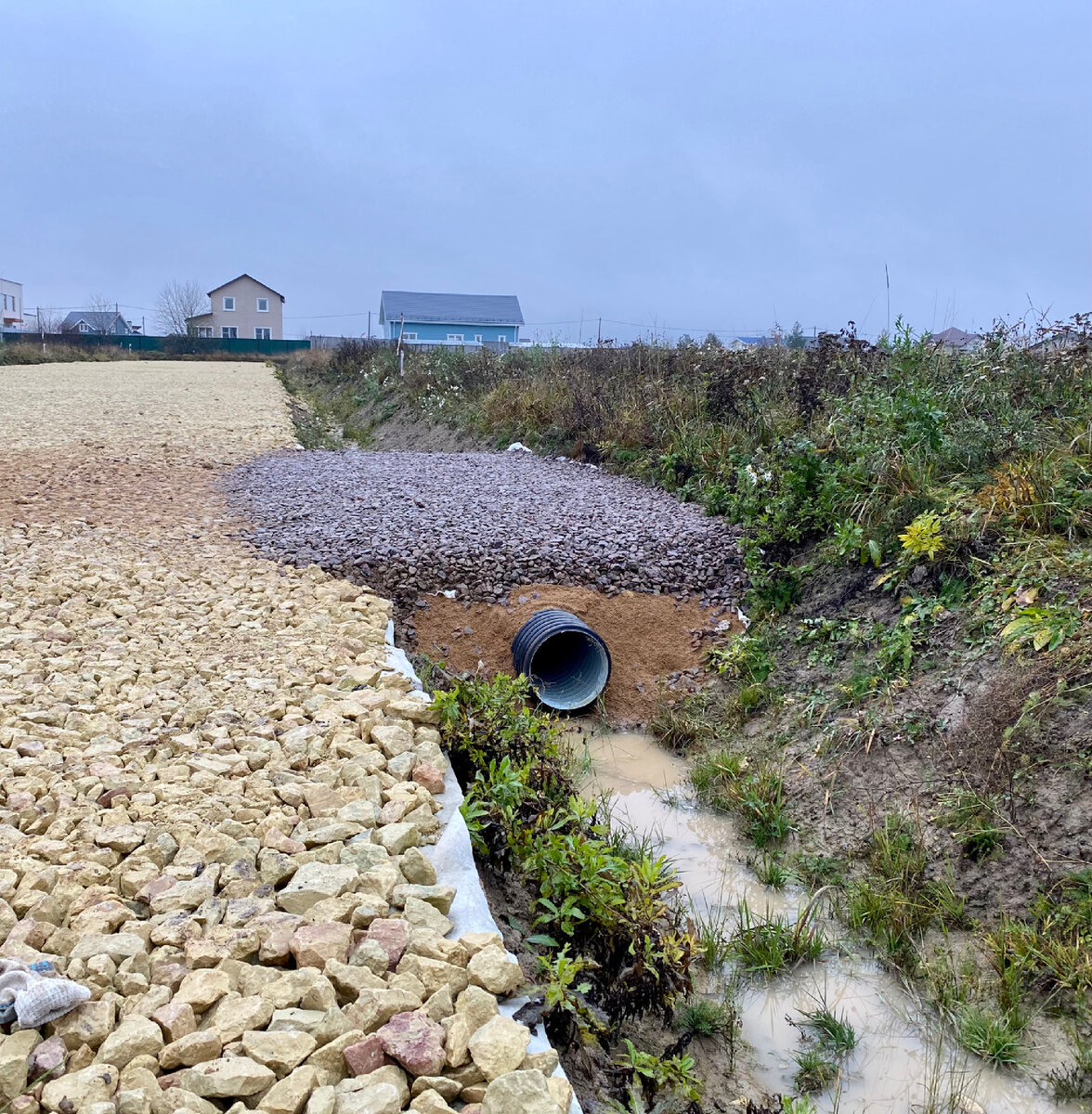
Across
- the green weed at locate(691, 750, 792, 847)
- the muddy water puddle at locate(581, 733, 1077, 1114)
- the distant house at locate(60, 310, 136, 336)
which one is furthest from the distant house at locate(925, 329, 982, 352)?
the distant house at locate(60, 310, 136, 336)

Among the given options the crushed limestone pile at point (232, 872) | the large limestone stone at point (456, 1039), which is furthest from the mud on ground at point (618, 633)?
the large limestone stone at point (456, 1039)

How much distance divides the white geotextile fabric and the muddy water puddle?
1.05m

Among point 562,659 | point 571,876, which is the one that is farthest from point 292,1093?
point 562,659

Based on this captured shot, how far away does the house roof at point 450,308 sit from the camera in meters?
44.9

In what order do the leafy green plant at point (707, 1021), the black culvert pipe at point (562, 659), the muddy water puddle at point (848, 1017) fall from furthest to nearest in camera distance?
the black culvert pipe at point (562, 659)
the leafy green plant at point (707, 1021)
the muddy water puddle at point (848, 1017)

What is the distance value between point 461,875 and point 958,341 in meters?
6.56

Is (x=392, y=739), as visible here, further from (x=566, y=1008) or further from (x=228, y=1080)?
(x=228, y=1080)

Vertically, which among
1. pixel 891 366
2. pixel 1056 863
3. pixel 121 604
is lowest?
pixel 1056 863

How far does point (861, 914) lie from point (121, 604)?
381 cm

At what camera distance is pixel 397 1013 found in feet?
6.48


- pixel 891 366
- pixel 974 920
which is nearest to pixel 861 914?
pixel 974 920

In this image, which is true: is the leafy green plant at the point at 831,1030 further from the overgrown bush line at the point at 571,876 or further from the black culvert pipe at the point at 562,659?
the black culvert pipe at the point at 562,659

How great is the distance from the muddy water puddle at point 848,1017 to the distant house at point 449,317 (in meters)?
41.7

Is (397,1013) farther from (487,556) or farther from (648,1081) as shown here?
(487,556)
